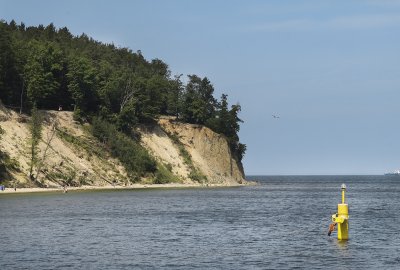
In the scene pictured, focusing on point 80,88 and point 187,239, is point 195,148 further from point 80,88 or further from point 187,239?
point 187,239

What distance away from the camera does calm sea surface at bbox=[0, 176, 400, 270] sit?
138 feet

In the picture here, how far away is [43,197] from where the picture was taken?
10612 cm

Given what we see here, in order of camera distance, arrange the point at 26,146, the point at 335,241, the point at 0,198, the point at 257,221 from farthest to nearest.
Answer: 1. the point at 26,146
2. the point at 0,198
3. the point at 257,221
4. the point at 335,241

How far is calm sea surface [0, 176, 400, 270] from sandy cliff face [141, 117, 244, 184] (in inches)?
3231

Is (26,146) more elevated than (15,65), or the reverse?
(15,65)

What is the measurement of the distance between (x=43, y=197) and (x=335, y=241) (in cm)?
6340

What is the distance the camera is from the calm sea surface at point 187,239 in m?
42.1

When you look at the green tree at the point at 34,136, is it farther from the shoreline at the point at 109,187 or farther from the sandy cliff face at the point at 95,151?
the shoreline at the point at 109,187

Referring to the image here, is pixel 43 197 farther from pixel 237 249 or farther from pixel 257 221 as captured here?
pixel 237 249

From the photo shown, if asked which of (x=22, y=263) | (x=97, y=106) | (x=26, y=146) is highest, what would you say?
(x=97, y=106)

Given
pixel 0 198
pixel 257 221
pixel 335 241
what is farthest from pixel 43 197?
pixel 335 241

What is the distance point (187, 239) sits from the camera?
54.3 metres

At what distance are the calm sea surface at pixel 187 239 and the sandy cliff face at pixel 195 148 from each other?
82.1m

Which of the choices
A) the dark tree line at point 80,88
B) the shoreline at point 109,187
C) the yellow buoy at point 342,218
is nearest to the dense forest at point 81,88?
the dark tree line at point 80,88
